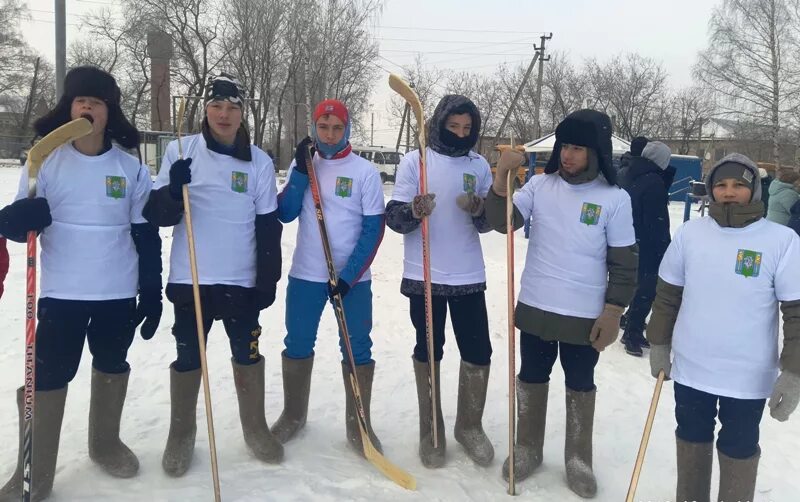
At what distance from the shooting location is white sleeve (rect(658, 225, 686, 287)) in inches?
101

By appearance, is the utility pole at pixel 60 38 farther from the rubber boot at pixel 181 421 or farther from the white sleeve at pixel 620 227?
the white sleeve at pixel 620 227

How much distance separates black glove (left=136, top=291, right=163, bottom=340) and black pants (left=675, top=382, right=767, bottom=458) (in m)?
2.55

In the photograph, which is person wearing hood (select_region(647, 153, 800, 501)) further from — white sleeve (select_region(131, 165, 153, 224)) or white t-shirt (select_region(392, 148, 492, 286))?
white sleeve (select_region(131, 165, 153, 224))

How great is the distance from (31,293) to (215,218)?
0.85 m

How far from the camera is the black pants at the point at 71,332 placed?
2590 mm

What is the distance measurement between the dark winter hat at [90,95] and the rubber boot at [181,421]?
1.24 metres

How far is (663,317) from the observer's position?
2.62m

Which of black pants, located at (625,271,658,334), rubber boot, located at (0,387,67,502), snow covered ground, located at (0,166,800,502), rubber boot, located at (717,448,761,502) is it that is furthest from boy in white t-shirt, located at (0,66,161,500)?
black pants, located at (625,271,658,334)

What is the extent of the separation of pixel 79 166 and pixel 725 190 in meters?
2.89

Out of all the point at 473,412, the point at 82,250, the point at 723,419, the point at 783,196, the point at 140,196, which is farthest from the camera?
the point at 783,196

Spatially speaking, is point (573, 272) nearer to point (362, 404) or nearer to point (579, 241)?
point (579, 241)

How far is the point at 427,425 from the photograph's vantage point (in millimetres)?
3289

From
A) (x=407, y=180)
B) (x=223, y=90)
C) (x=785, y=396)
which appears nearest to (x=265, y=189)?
(x=223, y=90)

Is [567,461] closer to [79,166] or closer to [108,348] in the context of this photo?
[108,348]
